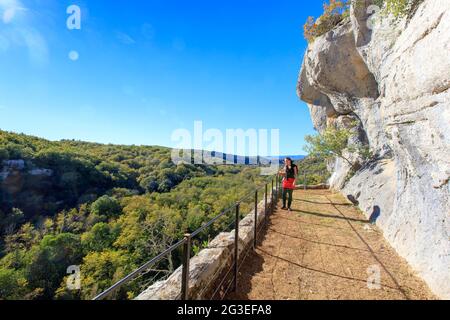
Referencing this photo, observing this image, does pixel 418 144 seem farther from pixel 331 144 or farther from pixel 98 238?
pixel 98 238

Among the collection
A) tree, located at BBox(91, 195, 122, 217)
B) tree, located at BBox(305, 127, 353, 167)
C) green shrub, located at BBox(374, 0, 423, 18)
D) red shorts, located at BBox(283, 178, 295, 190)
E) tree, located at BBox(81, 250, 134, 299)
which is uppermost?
green shrub, located at BBox(374, 0, 423, 18)

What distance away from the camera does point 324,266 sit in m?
4.09

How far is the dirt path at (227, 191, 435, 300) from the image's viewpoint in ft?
10.8

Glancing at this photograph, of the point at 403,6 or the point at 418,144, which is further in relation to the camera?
the point at 403,6

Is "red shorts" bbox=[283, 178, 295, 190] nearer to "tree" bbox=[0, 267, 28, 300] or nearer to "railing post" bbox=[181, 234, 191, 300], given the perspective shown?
"railing post" bbox=[181, 234, 191, 300]

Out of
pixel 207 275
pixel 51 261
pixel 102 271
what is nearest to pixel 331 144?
pixel 207 275

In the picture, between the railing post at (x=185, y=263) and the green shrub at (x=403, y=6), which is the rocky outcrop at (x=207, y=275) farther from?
the green shrub at (x=403, y=6)

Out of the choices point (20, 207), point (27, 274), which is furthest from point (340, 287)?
point (20, 207)

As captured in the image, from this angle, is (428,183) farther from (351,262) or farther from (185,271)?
(185,271)

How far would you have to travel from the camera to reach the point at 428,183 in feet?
12.3

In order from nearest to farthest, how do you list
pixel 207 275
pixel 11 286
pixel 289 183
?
pixel 207 275
pixel 289 183
pixel 11 286

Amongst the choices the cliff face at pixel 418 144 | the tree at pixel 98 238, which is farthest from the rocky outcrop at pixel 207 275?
the tree at pixel 98 238

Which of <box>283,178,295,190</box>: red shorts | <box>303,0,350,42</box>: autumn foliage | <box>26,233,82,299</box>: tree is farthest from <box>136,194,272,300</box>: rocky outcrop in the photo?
<box>26,233,82,299</box>: tree
